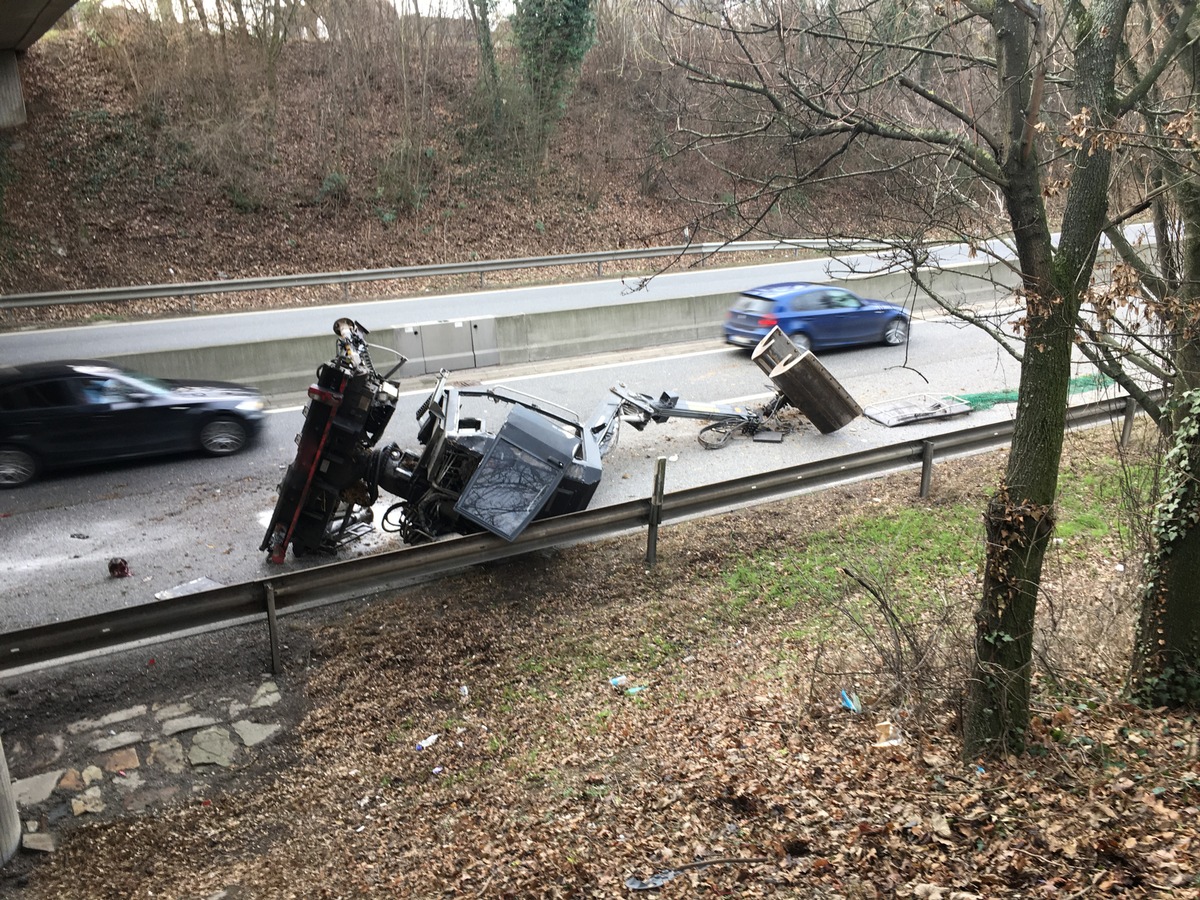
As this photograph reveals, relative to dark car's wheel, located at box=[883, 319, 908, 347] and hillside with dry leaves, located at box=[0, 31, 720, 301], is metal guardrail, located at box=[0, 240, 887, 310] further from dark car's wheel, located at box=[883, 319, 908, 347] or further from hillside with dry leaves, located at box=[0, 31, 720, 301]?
hillside with dry leaves, located at box=[0, 31, 720, 301]

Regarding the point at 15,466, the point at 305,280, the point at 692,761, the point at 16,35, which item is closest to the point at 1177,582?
the point at 692,761

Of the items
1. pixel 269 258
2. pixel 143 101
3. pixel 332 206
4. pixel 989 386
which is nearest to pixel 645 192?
pixel 332 206

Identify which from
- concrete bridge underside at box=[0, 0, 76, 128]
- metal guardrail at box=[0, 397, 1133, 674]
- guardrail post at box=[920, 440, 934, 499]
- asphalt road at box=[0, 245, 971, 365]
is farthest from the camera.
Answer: asphalt road at box=[0, 245, 971, 365]

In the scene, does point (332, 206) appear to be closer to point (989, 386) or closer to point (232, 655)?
point (989, 386)

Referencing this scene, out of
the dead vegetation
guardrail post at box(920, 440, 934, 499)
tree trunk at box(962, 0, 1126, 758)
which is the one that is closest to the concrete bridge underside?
the dead vegetation

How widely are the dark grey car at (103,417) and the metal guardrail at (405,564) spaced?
4690mm

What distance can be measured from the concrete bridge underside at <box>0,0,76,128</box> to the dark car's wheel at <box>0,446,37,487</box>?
8782 millimetres

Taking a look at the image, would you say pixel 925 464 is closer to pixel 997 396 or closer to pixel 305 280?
pixel 997 396

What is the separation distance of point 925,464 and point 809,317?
713 cm

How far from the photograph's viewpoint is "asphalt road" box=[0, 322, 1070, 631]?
9.20m

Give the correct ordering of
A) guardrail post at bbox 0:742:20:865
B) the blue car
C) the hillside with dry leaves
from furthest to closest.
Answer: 1. the hillside with dry leaves
2. the blue car
3. guardrail post at bbox 0:742:20:865

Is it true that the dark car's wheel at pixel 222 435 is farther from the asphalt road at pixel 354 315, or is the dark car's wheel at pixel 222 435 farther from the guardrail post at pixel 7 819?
the guardrail post at pixel 7 819

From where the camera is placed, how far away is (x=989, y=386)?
1564 cm

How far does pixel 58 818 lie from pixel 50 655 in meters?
1.33
